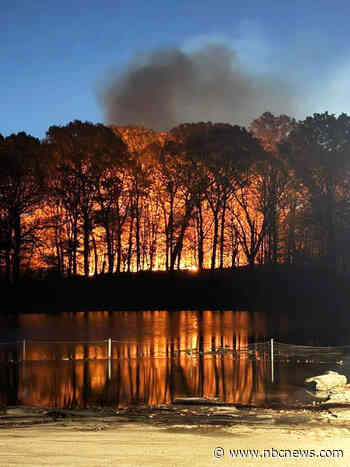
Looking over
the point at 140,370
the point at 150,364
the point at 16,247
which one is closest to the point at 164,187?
the point at 16,247

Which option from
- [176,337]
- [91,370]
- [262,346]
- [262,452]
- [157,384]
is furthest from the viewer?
[176,337]

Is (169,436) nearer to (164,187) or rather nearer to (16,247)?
(16,247)

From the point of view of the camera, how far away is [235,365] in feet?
76.8

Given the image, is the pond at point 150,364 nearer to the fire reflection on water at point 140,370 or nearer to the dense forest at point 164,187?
the fire reflection on water at point 140,370

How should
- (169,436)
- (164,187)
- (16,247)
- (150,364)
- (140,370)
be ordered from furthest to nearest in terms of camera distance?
(164,187) → (16,247) → (150,364) → (140,370) → (169,436)

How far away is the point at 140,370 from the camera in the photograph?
22.3 metres

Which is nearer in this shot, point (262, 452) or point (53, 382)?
point (262, 452)

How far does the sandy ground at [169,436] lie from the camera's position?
10.4 meters

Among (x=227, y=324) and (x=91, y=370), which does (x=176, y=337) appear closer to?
(x=227, y=324)

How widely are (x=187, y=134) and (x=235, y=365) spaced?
40715mm

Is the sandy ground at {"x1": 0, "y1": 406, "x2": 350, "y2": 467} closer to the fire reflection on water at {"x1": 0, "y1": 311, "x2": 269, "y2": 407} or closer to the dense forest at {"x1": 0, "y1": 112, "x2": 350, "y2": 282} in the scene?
the fire reflection on water at {"x1": 0, "y1": 311, "x2": 269, "y2": 407}

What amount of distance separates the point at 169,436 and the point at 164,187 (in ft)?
170

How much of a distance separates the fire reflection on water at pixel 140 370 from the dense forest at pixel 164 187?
22.5m

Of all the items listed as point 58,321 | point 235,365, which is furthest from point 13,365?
point 58,321
